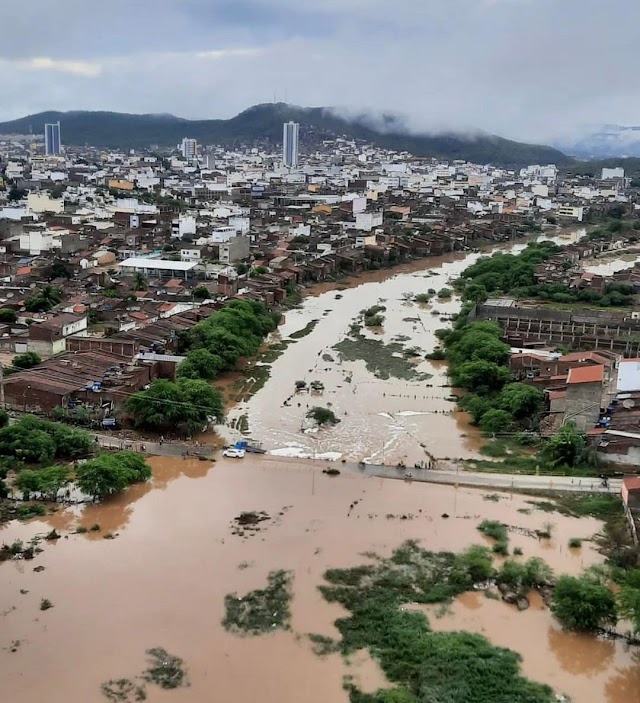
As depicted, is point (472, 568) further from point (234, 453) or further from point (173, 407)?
point (173, 407)

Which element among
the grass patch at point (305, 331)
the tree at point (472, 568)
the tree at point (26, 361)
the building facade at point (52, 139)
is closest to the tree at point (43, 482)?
the tree at point (26, 361)

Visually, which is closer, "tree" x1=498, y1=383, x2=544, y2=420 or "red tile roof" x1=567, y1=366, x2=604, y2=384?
"red tile roof" x1=567, y1=366, x2=604, y2=384

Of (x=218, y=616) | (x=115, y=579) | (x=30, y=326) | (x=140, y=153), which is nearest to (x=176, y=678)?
(x=218, y=616)

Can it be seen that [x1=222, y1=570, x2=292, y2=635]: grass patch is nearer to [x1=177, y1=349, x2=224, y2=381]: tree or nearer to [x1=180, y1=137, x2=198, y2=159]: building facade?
[x1=177, y1=349, x2=224, y2=381]: tree

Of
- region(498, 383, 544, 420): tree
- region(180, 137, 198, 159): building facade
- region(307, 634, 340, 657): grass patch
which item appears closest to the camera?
region(307, 634, 340, 657): grass patch

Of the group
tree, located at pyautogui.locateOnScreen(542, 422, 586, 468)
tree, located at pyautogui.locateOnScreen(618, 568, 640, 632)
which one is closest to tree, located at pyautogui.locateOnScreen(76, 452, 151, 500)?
tree, located at pyautogui.locateOnScreen(542, 422, 586, 468)

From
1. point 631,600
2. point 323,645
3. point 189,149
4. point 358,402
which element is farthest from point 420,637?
point 189,149

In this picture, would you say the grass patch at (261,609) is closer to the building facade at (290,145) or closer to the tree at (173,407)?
the tree at (173,407)
